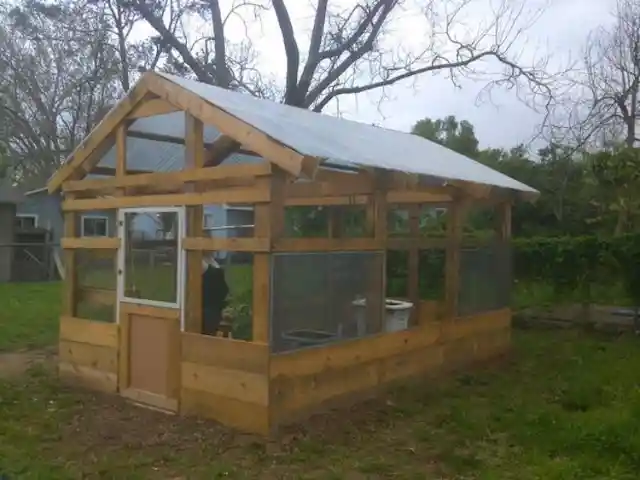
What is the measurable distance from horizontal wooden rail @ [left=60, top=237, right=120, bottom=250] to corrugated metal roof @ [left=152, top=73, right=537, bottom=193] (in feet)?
3.79

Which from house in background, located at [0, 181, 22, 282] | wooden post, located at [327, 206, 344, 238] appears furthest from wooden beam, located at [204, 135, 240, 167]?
house in background, located at [0, 181, 22, 282]

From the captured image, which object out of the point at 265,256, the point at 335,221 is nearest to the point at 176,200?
the point at 265,256

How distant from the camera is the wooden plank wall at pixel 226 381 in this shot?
18.0 ft

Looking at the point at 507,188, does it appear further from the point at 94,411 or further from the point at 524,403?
the point at 94,411

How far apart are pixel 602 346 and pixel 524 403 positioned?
3.72m

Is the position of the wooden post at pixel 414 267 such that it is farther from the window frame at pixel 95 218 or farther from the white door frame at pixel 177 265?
the window frame at pixel 95 218

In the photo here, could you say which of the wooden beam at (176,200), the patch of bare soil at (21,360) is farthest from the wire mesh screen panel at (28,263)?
the wooden beam at (176,200)

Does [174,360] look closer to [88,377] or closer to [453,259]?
[88,377]

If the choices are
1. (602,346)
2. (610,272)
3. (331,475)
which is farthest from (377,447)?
(610,272)

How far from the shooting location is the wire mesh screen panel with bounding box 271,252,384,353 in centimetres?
557

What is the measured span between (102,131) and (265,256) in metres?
2.57

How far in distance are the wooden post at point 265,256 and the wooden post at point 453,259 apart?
314cm

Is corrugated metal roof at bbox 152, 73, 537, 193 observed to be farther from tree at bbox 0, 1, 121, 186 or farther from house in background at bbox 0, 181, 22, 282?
house in background at bbox 0, 181, 22, 282

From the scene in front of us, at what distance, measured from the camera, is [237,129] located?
576cm
